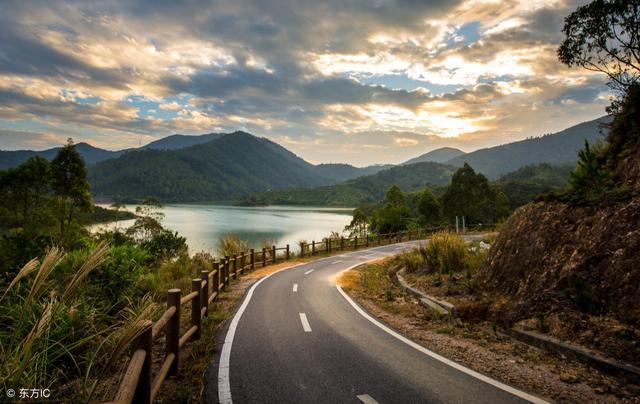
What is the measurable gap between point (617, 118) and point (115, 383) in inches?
558

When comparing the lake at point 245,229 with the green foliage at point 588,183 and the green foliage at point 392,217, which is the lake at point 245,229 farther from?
the green foliage at point 588,183

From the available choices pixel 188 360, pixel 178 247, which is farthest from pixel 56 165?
pixel 188 360

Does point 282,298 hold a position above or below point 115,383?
below

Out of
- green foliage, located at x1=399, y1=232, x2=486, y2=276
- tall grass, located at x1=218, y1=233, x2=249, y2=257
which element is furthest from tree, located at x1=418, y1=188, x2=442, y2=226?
green foliage, located at x1=399, y1=232, x2=486, y2=276

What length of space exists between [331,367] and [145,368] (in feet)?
9.66

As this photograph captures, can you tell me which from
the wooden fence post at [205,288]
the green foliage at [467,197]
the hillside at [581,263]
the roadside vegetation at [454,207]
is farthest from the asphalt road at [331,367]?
the green foliage at [467,197]

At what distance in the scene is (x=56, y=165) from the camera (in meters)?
32.1

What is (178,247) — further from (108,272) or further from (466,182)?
(466,182)

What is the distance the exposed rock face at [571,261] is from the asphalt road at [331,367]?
8.78ft

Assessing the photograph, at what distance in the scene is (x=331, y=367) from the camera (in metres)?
5.46

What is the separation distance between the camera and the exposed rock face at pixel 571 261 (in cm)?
576

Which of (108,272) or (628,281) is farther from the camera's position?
(108,272)

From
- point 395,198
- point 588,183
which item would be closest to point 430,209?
point 395,198

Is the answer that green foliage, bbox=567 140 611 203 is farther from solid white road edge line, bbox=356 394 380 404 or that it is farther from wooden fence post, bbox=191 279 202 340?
wooden fence post, bbox=191 279 202 340
